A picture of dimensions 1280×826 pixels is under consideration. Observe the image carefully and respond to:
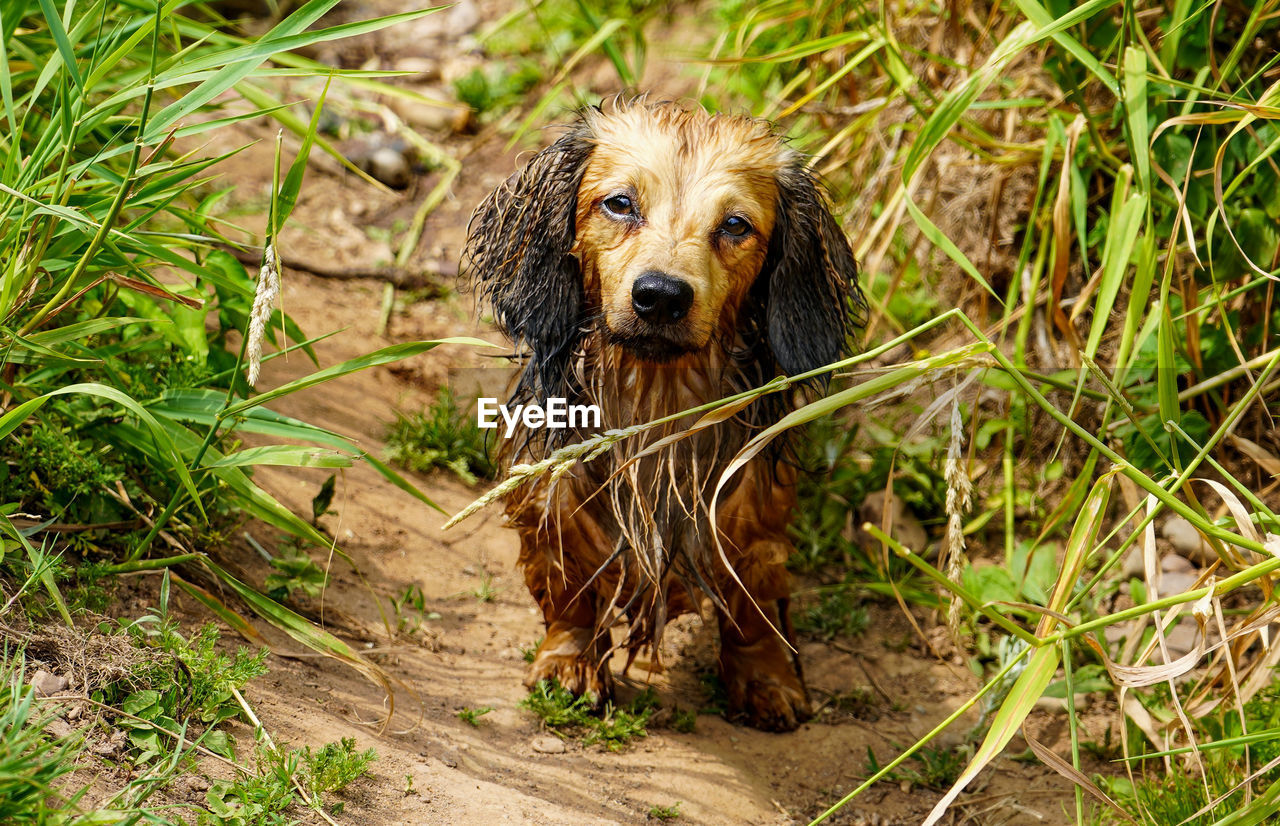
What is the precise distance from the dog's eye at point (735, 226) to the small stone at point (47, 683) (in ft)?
5.29

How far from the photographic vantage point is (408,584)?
3.32 m

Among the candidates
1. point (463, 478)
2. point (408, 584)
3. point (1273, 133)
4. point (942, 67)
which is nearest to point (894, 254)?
point (942, 67)

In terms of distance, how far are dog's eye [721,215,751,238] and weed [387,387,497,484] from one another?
1546 mm

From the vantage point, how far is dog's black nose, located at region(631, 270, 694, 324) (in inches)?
90.1

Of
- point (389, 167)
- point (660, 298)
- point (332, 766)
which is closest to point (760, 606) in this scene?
point (660, 298)

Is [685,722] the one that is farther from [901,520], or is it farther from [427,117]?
[427,117]

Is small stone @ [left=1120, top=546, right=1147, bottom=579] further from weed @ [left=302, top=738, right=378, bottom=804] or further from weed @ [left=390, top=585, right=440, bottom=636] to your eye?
weed @ [left=302, top=738, right=378, bottom=804]

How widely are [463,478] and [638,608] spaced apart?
1.13 meters

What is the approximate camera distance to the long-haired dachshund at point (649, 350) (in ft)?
8.28

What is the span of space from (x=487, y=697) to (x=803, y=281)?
133cm

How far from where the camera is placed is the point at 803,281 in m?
2.64

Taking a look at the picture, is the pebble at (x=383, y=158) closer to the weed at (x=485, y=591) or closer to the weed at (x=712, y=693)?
the weed at (x=485, y=591)

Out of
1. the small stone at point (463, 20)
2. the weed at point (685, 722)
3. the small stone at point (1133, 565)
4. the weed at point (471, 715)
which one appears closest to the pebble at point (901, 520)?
the small stone at point (1133, 565)

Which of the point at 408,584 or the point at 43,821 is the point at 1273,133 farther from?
the point at 43,821
